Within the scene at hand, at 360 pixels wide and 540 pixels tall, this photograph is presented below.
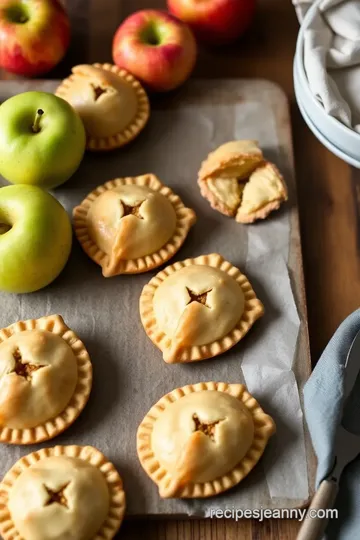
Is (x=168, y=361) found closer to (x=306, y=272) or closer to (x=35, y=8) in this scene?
(x=306, y=272)

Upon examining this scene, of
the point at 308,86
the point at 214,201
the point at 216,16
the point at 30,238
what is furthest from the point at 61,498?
the point at 216,16

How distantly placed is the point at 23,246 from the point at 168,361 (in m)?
0.39

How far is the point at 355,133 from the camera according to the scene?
1.46 meters

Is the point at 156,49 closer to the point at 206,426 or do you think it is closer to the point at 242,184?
the point at 242,184

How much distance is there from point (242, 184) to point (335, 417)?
0.64 metres

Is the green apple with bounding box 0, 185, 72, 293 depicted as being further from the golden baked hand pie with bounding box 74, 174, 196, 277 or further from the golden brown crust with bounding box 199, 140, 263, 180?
the golden brown crust with bounding box 199, 140, 263, 180

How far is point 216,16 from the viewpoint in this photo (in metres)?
1.70

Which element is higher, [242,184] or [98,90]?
[98,90]

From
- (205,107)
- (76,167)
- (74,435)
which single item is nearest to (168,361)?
(74,435)

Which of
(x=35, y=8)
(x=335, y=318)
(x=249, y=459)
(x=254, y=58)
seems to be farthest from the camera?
(x=254, y=58)

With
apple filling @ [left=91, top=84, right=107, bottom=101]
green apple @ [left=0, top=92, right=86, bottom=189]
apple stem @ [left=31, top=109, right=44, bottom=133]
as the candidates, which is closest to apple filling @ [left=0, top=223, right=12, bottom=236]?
green apple @ [left=0, top=92, right=86, bottom=189]

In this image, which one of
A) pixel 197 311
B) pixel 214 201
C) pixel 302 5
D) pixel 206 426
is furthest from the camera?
pixel 302 5

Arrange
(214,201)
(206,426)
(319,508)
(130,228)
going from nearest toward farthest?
(319,508)
(206,426)
(130,228)
(214,201)

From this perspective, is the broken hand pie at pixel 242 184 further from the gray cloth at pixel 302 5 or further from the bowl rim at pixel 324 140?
the gray cloth at pixel 302 5
